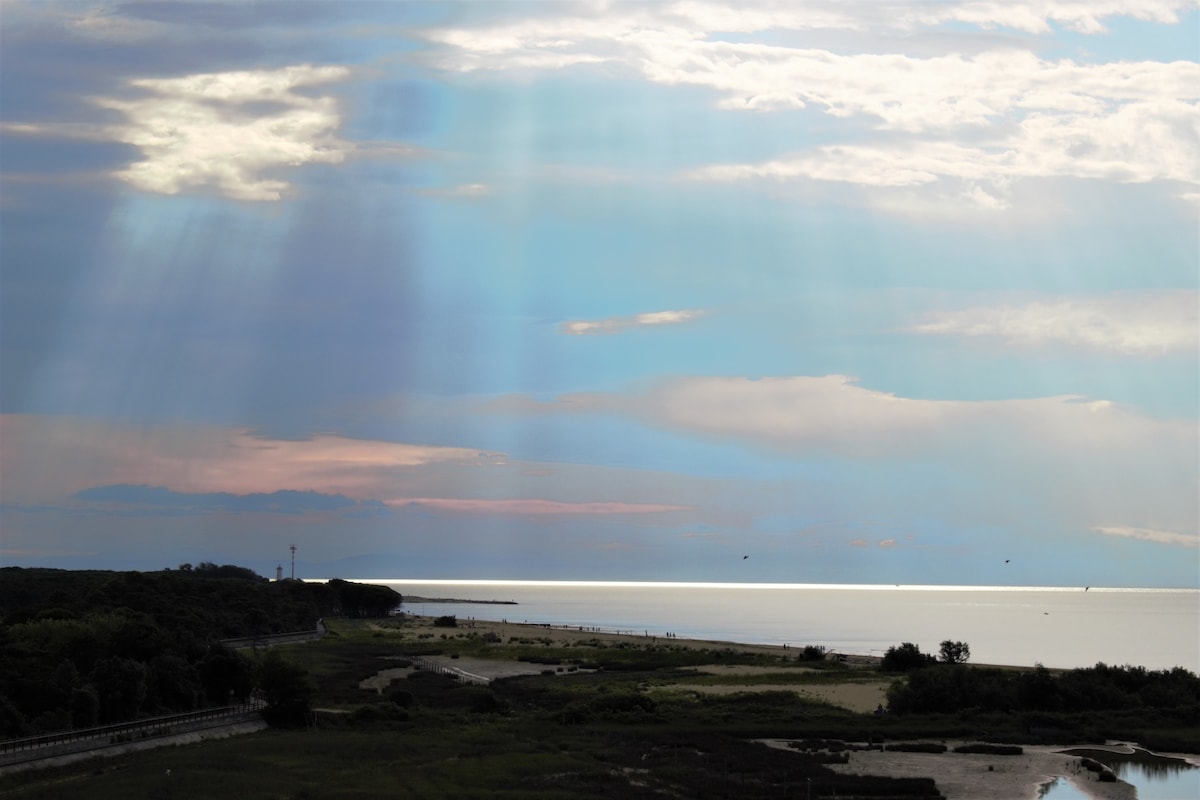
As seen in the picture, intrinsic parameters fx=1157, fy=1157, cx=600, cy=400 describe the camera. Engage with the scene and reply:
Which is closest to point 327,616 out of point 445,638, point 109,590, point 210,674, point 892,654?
point 445,638

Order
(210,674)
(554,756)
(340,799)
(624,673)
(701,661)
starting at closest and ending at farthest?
(340,799)
(554,756)
(210,674)
(624,673)
(701,661)

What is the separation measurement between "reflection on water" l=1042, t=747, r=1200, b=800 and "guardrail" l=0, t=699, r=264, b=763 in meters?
35.7

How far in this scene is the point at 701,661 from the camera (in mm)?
100938

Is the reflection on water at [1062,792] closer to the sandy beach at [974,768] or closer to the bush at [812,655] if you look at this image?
the sandy beach at [974,768]

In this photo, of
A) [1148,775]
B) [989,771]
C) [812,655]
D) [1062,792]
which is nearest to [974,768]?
[989,771]

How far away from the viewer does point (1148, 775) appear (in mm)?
46562

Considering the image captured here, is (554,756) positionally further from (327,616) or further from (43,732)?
(327,616)

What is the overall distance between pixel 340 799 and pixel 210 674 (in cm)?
2819

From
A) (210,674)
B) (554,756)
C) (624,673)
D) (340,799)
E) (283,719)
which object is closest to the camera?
(340,799)

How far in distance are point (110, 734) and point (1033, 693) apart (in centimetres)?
4689

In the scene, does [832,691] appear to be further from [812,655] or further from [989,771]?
[989,771]

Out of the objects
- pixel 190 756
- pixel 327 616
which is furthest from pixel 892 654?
pixel 327 616

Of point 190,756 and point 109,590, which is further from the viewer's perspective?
point 109,590

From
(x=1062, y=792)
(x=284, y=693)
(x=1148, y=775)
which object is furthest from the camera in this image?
(x=284, y=693)
